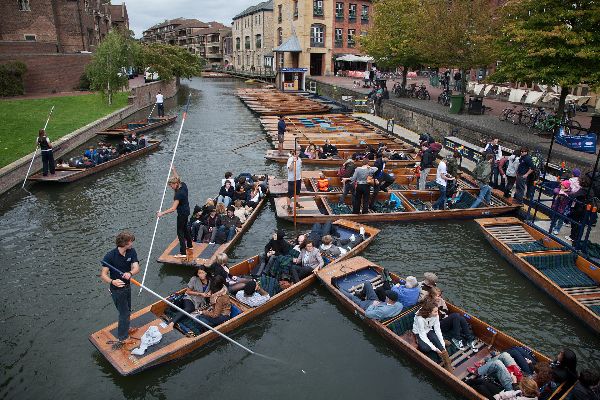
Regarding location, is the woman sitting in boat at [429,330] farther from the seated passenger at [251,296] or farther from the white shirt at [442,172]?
the white shirt at [442,172]

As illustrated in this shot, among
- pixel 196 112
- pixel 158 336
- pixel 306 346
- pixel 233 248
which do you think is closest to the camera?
pixel 158 336

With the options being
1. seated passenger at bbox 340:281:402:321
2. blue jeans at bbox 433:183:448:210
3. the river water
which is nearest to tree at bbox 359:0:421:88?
blue jeans at bbox 433:183:448:210

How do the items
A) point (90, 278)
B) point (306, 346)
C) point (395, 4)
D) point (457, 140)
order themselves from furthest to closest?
point (395, 4)
point (457, 140)
point (90, 278)
point (306, 346)

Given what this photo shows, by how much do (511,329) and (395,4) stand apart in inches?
1191

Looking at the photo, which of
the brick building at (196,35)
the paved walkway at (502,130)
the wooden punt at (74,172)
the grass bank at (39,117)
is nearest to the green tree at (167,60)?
the grass bank at (39,117)

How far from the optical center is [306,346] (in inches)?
344

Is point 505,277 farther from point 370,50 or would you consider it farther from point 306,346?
point 370,50

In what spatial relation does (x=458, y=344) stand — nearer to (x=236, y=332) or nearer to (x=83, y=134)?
(x=236, y=332)

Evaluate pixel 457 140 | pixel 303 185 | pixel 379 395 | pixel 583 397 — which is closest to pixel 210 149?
pixel 303 185

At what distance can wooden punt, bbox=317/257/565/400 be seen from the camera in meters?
7.43

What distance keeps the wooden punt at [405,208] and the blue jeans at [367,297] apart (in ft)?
14.5

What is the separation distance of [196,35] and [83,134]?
377 ft

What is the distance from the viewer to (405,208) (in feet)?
49.6

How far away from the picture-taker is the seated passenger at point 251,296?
9367 millimetres
